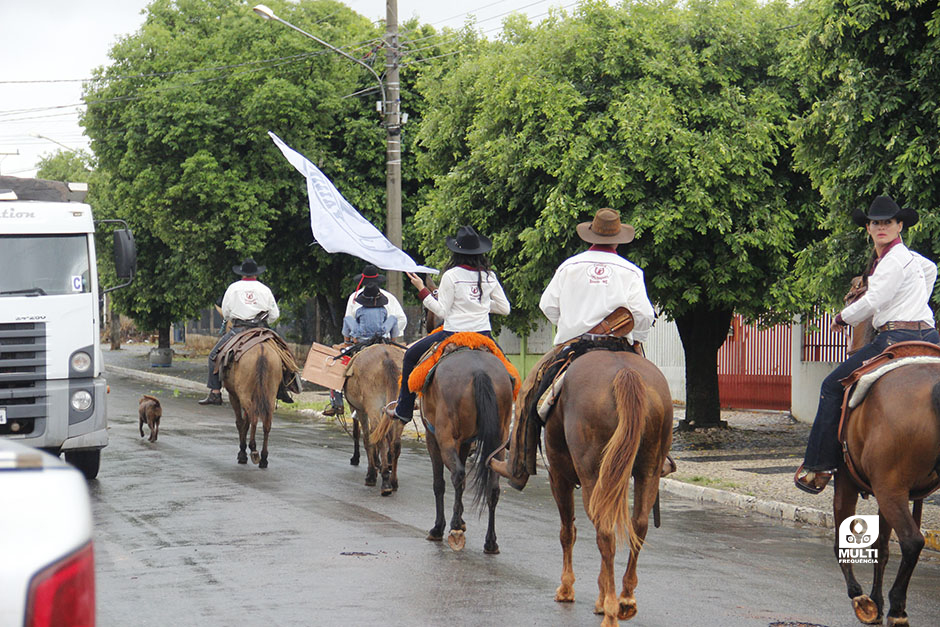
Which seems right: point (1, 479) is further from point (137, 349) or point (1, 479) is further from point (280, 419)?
point (137, 349)

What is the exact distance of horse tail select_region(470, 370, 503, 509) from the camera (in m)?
9.12

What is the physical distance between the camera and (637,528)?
698cm

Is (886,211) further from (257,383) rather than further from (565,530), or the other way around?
(257,383)

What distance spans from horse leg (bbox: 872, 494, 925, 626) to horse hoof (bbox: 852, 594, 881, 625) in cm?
10

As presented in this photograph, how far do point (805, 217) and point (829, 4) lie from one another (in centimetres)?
491

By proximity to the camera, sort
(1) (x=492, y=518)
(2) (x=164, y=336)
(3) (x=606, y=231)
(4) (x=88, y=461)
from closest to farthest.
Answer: (3) (x=606, y=231) → (1) (x=492, y=518) → (4) (x=88, y=461) → (2) (x=164, y=336)

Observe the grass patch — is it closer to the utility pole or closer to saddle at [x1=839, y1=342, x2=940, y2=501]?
saddle at [x1=839, y1=342, x2=940, y2=501]

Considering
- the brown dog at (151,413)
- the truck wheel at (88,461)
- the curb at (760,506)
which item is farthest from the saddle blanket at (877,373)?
the brown dog at (151,413)

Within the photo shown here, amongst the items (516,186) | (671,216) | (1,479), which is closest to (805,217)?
(671,216)

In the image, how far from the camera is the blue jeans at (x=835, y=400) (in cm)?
742

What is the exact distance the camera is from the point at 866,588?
26.6 feet

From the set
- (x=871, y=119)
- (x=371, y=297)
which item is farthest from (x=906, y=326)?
(x=371, y=297)

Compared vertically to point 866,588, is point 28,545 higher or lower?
higher

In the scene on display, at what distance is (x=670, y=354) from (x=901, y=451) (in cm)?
1800
